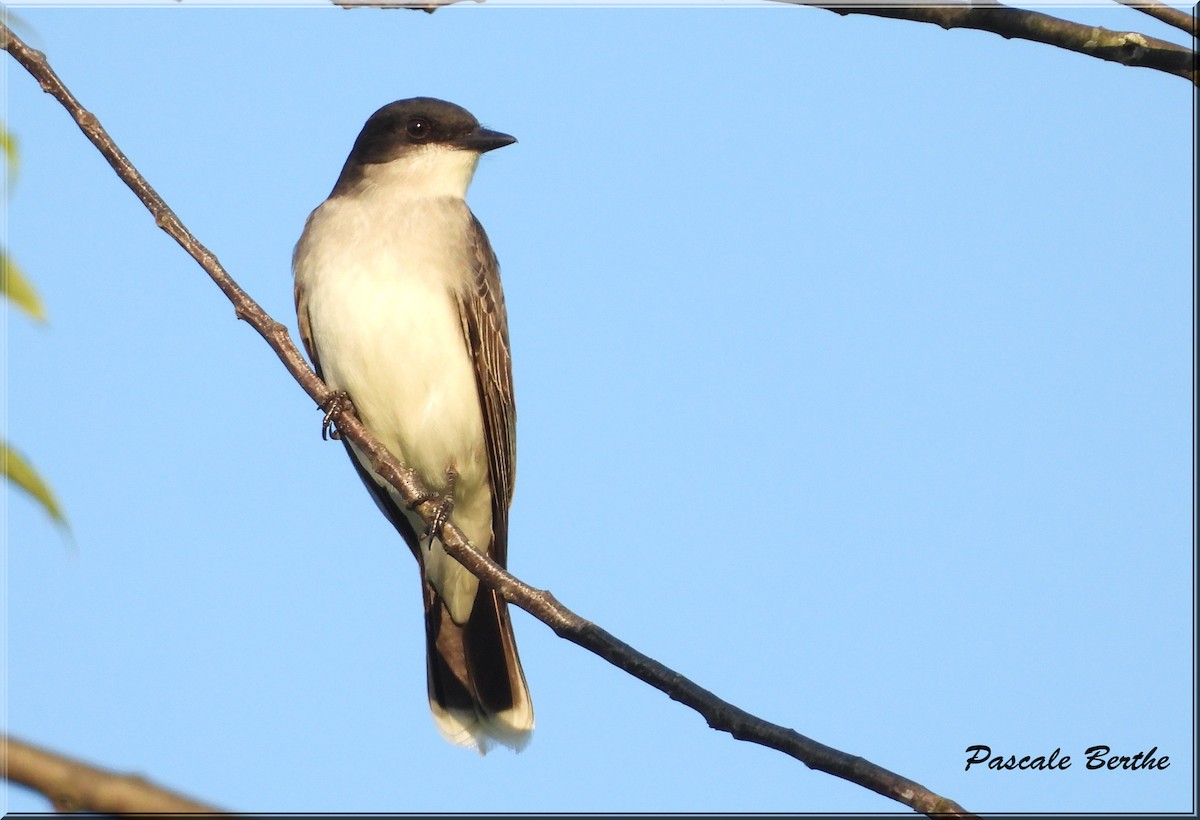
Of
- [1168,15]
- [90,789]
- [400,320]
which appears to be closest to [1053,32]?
[1168,15]

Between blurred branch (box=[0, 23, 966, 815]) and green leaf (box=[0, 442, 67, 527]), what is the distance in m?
1.76

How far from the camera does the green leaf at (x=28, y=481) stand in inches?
63.0

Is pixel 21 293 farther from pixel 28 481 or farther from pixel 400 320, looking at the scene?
pixel 400 320

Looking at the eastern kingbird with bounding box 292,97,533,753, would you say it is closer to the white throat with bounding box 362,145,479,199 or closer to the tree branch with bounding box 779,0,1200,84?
the white throat with bounding box 362,145,479,199

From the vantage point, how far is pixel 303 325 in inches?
275

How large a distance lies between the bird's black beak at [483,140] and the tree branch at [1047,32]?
12.9ft

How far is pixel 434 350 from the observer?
267 inches

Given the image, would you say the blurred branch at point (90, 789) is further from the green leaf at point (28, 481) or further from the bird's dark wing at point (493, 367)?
the bird's dark wing at point (493, 367)

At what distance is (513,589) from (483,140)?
3530 millimetres

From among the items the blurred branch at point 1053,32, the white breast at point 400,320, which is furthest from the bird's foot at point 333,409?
the blurred branch at point 1053,32

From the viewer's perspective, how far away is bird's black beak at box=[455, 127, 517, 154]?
716 cm

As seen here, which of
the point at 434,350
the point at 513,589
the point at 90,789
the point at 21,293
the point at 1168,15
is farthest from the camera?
the point at 434,350

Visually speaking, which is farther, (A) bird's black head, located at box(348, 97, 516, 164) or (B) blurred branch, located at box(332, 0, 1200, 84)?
(A) bird's black head, located at box(348, 97, 516, 164)

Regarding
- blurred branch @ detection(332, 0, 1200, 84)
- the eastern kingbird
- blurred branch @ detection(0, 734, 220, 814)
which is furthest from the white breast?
blurred branch @ detection(0, 734, 220, 814)
